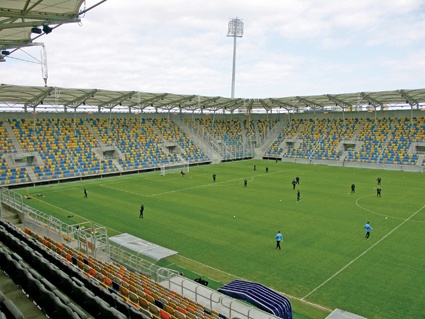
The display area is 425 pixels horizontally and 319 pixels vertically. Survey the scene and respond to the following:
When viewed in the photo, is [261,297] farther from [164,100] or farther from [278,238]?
[164,100]

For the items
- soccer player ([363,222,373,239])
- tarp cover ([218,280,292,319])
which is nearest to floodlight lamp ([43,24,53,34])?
tarp cover ([218,280,292,319])

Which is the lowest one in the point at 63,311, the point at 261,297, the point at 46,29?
the point at 261,297

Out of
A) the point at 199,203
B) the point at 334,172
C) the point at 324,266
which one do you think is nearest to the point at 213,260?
the point at 324,266

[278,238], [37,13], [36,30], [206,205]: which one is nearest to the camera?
[37,13]

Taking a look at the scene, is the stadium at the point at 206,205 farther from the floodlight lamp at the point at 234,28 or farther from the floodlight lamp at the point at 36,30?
the floodlight lamp at the point at 234,28

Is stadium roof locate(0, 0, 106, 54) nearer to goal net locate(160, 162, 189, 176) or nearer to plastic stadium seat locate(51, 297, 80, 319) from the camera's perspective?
plastic stadium seat locate(51, 297, 80, 319)

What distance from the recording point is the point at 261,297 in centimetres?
1195

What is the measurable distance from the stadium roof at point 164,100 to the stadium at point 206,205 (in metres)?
0.36

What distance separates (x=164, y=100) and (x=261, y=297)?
42465mm

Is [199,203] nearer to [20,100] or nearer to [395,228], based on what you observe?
[395,228]

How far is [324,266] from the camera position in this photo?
16594mm

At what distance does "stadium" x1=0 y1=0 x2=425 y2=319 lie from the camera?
11.1 metres

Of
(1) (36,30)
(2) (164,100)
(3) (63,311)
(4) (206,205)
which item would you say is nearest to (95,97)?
(2) (164,100)

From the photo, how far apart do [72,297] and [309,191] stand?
27.8 meters
